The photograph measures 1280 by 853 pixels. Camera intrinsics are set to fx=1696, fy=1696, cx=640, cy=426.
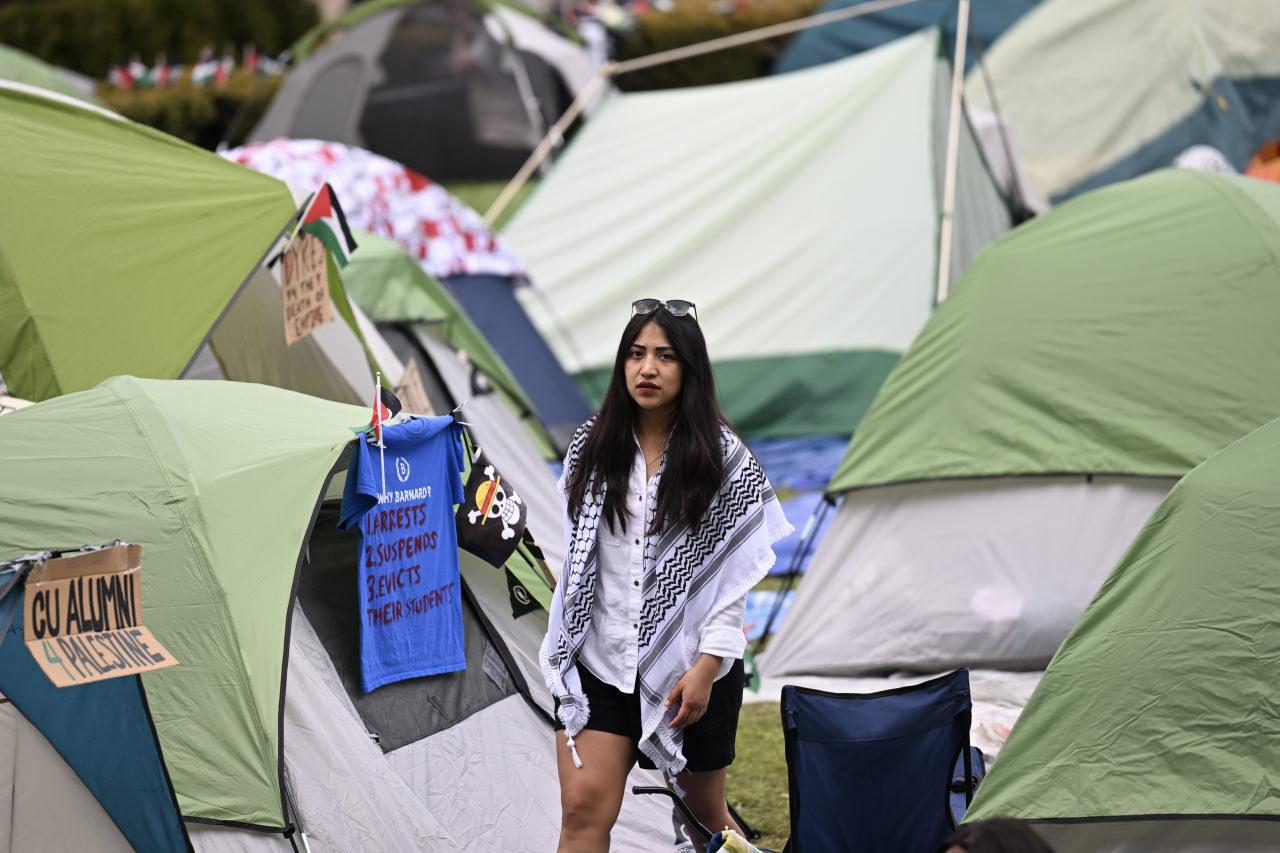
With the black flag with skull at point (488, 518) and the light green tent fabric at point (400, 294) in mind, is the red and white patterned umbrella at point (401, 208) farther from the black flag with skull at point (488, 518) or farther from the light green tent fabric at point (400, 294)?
the black flag with skull at point (488, 518)

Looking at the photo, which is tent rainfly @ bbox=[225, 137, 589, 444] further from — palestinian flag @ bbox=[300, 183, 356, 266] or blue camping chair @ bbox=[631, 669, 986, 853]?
blue camping chair @ bbox=[631, 669, 986, 853]

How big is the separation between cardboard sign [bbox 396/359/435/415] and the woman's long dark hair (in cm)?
252

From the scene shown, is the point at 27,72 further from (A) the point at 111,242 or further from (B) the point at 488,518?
(B) the point at 488,518

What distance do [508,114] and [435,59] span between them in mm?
598

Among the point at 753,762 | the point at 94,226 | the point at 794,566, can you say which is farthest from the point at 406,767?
the point at 794,566

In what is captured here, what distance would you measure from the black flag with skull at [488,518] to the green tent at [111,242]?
1.26m

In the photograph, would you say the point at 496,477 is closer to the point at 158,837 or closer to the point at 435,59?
the point at 158,837

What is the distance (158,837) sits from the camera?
3.08 meters

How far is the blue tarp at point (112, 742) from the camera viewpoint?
2994 mm

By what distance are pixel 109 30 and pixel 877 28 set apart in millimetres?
6640

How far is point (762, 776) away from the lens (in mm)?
4551

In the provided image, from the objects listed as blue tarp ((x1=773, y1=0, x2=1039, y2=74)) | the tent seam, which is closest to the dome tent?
blue tarp ((x1=773, y1=0, x2=1039, y2=74))

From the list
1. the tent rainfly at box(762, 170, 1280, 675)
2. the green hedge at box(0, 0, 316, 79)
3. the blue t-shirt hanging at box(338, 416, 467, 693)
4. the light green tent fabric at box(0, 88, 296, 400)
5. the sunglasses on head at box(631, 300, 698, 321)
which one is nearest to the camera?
the sunglasses on head at box(631, 300, 698, 321)

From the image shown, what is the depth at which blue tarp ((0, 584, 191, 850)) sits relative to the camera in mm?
2994
